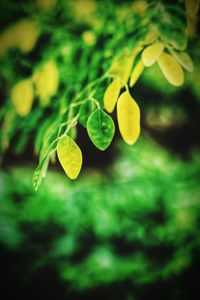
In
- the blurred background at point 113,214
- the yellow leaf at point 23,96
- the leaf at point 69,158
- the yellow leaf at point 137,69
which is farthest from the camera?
the blurred background at point 113,214

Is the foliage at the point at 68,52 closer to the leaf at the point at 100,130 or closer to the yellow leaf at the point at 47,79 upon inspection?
the yellow leaf at the point at 47,79

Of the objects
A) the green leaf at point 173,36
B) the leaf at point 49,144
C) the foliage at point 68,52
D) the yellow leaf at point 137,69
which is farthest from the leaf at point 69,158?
the green leaf at point 173,36

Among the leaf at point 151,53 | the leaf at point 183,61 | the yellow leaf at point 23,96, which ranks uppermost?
the yellow leaf at point 23,96

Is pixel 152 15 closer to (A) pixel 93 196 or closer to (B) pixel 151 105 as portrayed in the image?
(B) pixel 151 105

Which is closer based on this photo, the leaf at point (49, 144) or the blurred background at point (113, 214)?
the leaf at point (49, 144)

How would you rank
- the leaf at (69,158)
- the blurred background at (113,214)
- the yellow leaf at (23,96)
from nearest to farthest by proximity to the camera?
the leaf at (69,158) < the yellow leaf at (23,96) < the blurred background at (113,214)

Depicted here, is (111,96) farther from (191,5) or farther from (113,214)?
(113,214)

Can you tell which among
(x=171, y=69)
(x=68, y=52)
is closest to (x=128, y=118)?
(x=171, y=69)
